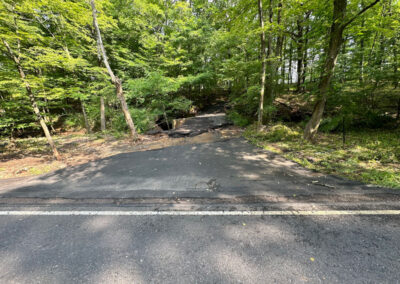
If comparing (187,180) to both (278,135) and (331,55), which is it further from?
(331,55)

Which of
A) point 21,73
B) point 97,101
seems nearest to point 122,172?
point 21,73

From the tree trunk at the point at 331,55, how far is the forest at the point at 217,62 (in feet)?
0.12

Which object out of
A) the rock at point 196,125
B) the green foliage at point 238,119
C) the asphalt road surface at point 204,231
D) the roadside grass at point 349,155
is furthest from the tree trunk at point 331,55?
the rock at point 196,125

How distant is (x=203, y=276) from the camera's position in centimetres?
172

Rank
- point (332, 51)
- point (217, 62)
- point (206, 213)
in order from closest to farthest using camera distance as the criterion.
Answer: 1. point (206, 213)
2. point (332, 51)
3. point (217, 62)

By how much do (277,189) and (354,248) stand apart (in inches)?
58.6

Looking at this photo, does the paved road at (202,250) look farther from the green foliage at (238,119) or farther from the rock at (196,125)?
the green foliage at (238,119)

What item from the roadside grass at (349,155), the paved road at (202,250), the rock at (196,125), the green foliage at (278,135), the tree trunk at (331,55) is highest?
the tree trunk at (331,55)

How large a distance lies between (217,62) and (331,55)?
11.1 metres

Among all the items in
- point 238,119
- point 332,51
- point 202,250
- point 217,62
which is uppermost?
point 217,62

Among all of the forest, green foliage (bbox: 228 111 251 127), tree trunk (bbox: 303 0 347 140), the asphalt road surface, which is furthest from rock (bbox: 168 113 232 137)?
the asphalt road surface

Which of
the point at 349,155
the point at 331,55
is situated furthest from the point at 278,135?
the point at 331,55

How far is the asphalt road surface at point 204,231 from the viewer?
5.80 ft

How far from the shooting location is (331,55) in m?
6.06
